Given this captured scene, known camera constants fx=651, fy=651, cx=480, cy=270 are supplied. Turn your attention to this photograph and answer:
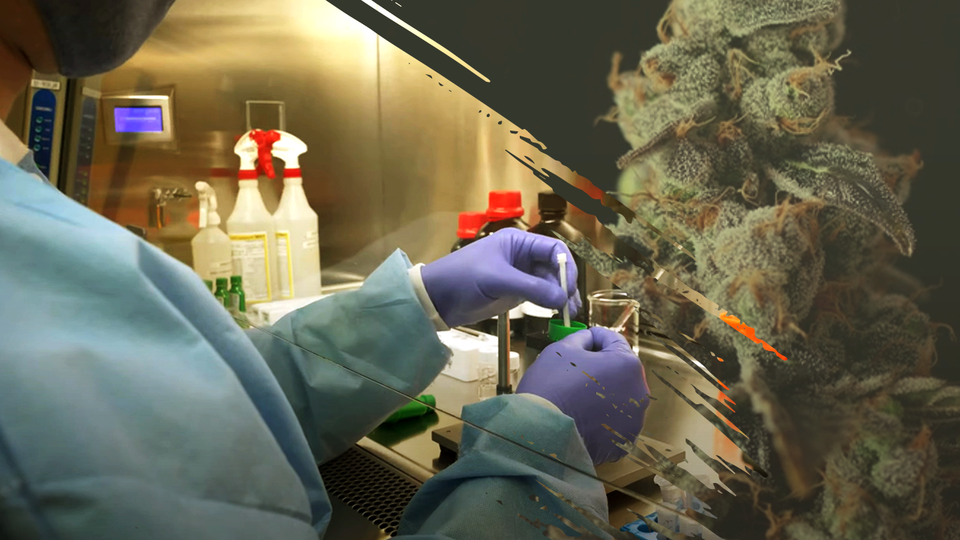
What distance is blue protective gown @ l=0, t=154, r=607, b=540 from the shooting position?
0.51 meters

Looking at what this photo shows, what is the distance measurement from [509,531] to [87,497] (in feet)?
1.27

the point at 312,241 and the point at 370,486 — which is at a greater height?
the point at 312,241

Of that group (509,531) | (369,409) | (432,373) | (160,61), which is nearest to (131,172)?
(160,61)

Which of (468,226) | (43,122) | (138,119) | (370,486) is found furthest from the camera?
(43,122)

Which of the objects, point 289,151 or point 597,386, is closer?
point 597,386

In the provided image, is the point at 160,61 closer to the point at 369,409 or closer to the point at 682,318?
the point at 369,409

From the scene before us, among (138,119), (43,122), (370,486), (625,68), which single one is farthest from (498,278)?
(43,122)

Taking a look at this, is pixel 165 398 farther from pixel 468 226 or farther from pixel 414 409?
pixel 414 409

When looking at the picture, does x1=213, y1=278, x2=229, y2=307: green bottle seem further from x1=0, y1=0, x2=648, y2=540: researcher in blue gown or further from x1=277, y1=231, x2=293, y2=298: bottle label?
x1=0, y1=0, x2=648, y2=540: researcher in blue gown

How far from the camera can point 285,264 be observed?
41.9 inches

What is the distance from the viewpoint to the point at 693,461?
48cm

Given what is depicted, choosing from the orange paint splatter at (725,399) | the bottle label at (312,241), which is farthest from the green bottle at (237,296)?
the orange paint splatter at (725,399)

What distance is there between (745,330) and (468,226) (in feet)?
1.27

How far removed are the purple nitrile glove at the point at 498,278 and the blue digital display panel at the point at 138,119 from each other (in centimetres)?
64
